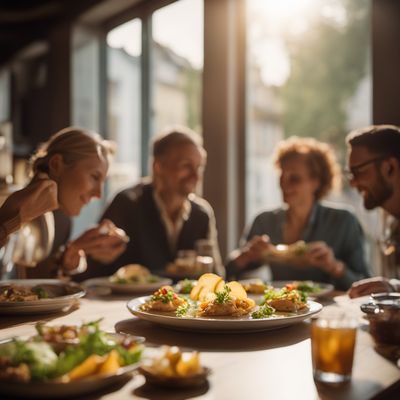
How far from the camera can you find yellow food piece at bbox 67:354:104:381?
96 centimetres

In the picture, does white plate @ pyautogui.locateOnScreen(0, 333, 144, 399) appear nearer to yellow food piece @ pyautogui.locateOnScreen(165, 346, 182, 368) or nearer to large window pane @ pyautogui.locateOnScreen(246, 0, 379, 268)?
yellow food piece @ pyautogui.locateOnScreen(165, 346, 182, 368)

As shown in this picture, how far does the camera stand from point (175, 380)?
1.01 m

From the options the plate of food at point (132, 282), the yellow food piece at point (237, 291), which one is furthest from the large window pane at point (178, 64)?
the yellow food piece at point (237, 291)

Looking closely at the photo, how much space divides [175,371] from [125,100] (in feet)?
14.7

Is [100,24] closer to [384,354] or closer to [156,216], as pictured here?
[156,216]

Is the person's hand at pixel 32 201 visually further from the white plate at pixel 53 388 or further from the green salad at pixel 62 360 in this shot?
the white plate at pixel 53 388

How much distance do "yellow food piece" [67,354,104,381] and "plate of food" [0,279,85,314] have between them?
749 millimetres

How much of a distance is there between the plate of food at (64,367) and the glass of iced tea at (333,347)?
1.11ft

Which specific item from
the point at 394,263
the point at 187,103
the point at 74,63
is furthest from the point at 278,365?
the point at 74,63

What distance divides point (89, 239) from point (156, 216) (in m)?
1.01

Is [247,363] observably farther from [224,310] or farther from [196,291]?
[196,291]

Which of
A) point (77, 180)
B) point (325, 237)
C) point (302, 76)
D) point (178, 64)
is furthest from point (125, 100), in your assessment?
point (77, 180)

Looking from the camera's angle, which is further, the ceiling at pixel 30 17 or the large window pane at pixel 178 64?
the ceiling at pixel 30 17

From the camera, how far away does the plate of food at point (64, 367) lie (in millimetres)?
926
